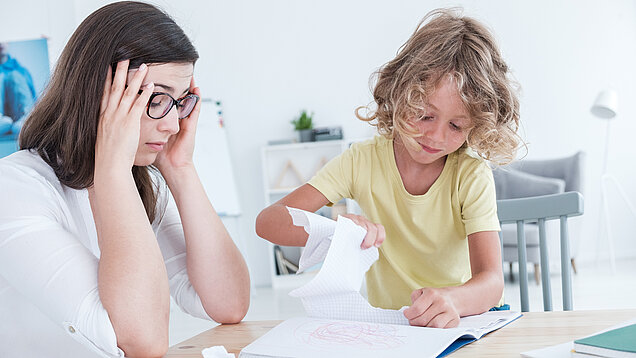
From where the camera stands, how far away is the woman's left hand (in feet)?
4.25

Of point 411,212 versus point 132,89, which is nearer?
point 132,89

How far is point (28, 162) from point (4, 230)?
0.20 metres

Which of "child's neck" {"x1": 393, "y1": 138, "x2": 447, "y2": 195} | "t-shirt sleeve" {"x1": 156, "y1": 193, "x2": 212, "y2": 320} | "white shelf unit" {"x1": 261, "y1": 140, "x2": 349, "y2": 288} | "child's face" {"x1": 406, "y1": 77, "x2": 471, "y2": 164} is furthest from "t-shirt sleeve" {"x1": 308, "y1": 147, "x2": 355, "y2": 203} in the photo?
"white shelf unit" {"x1": 261, "y1": 140, "x2": 349, "y2": 288}

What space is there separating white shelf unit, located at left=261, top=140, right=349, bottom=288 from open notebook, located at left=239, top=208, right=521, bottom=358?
14.1ft

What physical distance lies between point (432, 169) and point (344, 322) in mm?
637

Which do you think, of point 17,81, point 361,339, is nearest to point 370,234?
point 361,339

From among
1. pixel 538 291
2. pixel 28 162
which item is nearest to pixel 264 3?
pixel 538 291

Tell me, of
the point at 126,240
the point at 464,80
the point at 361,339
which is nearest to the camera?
the point at 361,339

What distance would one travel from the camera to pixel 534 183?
4688 mm

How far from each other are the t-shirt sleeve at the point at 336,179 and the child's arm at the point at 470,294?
0.34 m

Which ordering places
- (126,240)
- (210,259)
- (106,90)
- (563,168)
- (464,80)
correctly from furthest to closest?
(563,168)
(464,80)
(210,259)
(106,90)
(126,240)

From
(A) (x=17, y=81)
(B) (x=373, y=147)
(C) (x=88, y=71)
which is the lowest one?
(B) (x=373, y=147)

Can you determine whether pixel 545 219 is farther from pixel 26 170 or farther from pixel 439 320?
pixel 26 170

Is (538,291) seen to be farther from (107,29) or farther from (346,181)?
(107,29)
